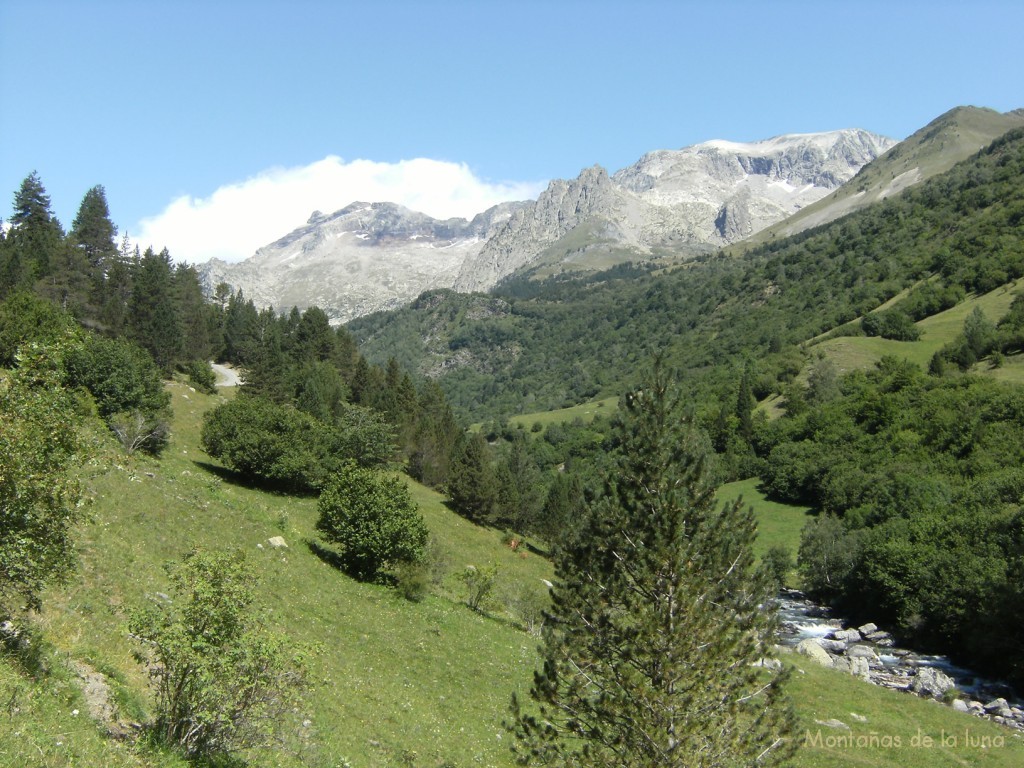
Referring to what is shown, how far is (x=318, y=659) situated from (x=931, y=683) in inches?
1417

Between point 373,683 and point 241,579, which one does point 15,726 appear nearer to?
point 241,579

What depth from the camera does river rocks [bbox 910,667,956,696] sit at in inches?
1484

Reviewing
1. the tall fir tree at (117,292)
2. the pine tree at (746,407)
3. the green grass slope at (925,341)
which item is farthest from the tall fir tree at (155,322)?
the green grass slope at (925,341)

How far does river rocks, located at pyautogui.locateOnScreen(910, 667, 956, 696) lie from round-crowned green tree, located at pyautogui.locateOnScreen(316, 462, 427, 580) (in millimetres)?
29455

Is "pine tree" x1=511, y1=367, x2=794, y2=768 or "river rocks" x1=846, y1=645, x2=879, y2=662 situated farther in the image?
"river rocks" x1=846, y1=645, x2=879, y2=662

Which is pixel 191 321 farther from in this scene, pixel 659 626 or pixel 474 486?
pixel 659 626

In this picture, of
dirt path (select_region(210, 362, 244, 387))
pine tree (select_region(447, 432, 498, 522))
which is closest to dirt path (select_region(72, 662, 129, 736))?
pine tree (select_region(447, 432, 498, 522))

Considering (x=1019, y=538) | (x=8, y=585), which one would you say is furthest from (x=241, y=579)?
(x=1019, y=538)

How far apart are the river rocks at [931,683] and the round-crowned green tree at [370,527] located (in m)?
29.5

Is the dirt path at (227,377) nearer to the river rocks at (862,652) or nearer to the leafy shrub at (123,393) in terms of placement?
the leafy shrub at (123,393)

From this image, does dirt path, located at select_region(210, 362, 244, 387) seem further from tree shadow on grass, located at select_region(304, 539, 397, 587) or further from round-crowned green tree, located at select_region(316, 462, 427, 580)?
round-crowned green tree, located at select_region(316, 462, 427, 580)

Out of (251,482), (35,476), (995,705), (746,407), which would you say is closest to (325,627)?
(35,476)

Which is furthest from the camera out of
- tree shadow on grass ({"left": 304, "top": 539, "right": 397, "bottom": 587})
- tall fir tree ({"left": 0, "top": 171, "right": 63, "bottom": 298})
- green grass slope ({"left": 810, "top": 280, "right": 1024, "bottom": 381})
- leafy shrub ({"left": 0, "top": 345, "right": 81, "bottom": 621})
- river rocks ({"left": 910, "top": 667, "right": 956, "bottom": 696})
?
green grass slope ({"left": 810, "top": 280, "right": 1024, "bottom": 381})

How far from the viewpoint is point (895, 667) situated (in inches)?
1752
